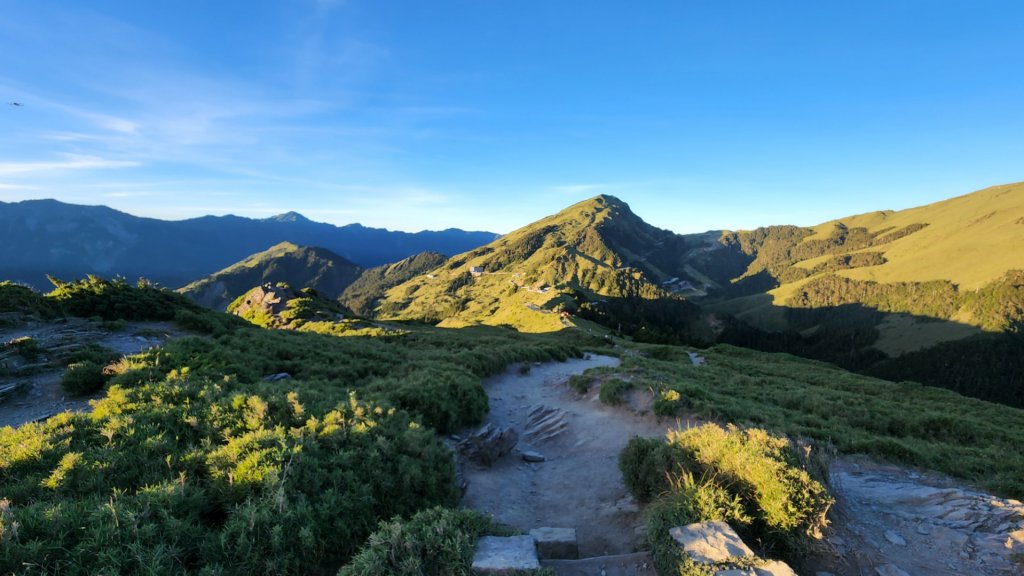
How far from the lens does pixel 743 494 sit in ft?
27.0

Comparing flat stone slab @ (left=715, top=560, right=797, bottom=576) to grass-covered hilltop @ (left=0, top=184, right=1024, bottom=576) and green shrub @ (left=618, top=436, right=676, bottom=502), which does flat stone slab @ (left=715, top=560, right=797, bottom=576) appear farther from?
green shrub @ (left=618, top=436, right=676, bottom=502)

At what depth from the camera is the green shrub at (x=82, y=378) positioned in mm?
13969

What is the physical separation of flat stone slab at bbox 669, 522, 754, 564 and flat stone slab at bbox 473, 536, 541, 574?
2.53 m

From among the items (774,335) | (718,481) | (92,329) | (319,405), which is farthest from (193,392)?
(774,335)

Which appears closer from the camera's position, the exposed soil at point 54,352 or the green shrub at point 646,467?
the green shrub at point 646,467

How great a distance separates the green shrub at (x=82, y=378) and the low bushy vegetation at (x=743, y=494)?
1848 cm

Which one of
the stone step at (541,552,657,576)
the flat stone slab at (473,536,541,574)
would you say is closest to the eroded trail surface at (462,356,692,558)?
the stone step at (541,552,657,576)

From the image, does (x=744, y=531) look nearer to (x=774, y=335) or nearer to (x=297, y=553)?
(x=297, y=553)

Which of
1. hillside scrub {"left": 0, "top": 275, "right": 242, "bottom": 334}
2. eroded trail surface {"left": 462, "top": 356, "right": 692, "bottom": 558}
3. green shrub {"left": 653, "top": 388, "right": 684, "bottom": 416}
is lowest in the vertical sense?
eroded trail surface {"left": 462, "top": 356, "right": 692, "bottom": 558}

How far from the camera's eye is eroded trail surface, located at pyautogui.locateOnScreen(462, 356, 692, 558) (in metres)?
10.6

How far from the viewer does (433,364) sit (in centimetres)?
2314

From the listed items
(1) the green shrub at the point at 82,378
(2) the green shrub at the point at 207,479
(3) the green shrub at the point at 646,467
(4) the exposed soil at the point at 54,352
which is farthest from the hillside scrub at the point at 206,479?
(3) the green shrub at the point at 646,467

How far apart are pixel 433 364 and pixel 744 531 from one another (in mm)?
17775

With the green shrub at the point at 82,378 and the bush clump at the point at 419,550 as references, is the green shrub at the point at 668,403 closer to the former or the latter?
the bush clump at the point at 419,550
